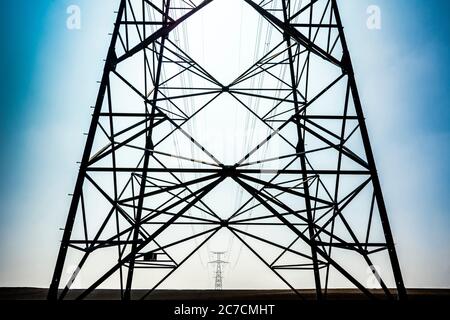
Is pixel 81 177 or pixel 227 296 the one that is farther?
pixel 227 296

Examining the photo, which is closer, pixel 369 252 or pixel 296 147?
pixel 369 252

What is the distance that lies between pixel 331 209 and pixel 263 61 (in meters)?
4.61

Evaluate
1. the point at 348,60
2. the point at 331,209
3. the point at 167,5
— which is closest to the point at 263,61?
the point at 348,60

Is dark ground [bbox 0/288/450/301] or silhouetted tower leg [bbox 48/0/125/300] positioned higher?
silhouetted tower leg [bbox 48/0/125/300]

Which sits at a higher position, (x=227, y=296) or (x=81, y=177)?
(x=81, y=177)

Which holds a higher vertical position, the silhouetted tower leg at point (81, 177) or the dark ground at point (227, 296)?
the silhouetted tower leg at point (81, 177)

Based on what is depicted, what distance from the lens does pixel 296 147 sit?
859cm

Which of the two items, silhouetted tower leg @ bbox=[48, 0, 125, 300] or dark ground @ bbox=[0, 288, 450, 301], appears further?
dark ground @ bbox=[0, 288, 450, 301]

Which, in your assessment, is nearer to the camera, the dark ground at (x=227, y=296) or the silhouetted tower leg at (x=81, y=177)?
the silhouetted tower leg at (x=81, y=177)
